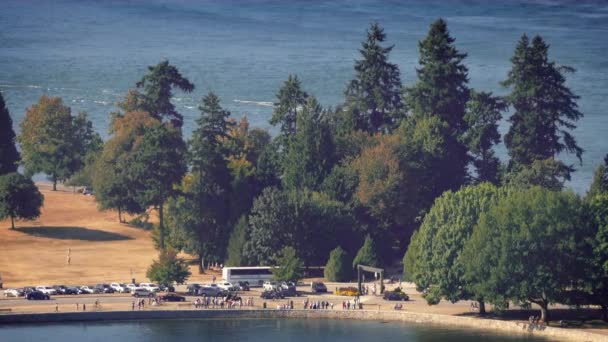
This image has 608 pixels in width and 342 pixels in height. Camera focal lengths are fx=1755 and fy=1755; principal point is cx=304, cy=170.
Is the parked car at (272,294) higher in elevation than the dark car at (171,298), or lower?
higher

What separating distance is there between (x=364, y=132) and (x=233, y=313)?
28.4 metres

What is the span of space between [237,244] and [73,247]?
14.1 metres

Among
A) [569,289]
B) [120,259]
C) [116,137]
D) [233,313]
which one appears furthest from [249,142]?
[569,289]

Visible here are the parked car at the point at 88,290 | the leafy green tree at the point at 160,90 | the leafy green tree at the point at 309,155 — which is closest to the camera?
the parked car at the point at 88,290

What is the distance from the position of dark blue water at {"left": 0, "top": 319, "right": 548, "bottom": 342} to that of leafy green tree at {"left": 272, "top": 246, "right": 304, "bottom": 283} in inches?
332

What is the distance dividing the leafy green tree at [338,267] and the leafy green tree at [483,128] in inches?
710

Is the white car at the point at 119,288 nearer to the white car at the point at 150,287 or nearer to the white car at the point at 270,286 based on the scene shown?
the white car at the point at 150,287

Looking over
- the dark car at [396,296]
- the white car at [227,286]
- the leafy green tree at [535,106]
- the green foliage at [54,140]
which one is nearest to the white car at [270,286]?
the white car at [227,286]

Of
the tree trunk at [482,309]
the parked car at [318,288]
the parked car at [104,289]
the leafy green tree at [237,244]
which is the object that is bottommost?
the tree trunk at [482,309]

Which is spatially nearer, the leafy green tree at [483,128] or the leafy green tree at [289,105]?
the leafy green tree at [483,128]

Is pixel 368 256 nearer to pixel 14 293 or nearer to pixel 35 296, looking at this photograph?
pixel 35 296

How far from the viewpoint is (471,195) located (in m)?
96.5

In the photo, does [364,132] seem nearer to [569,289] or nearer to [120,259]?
[120,259]

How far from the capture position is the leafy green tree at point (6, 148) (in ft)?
436
